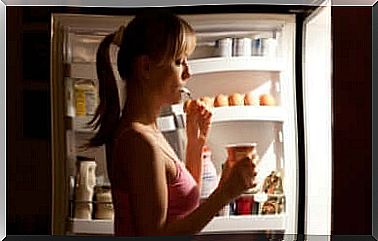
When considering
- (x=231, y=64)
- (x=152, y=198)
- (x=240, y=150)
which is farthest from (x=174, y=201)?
(x=231, y=64)

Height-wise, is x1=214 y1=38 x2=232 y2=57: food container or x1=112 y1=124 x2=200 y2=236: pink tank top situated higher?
x1=214 y1=38 x2=232 y2=57: food container

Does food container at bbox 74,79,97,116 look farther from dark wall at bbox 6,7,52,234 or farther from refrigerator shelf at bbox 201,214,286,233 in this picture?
refrigerator shelf at bbox 201,214,286,233

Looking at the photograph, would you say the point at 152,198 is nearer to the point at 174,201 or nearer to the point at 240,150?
the point at 174,201

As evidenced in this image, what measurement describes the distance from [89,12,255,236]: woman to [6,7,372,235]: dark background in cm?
7

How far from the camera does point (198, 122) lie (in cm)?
102

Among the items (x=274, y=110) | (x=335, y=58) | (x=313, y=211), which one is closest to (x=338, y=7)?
(x=335, y=58)

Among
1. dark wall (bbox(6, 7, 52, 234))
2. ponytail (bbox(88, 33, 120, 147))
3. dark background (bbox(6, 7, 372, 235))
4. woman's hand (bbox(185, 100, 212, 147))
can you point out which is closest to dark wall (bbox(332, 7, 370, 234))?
dark background (bbox(6, 7, 372, 235))

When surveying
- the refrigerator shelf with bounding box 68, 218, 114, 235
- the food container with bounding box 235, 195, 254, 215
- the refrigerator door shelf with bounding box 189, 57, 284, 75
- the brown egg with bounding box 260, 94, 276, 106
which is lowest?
the refrigerator shelf with bounding box 68, 218, 114, 235

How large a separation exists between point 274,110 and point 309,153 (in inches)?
3.7

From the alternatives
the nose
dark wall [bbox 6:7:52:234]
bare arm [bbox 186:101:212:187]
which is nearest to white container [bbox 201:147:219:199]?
bare arm [bbox 186:101:212:187]

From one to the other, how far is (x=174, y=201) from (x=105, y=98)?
8.1 inches

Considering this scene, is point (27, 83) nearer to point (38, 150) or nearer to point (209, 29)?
point (38, 150)

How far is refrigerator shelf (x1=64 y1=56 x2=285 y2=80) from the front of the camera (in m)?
1.01

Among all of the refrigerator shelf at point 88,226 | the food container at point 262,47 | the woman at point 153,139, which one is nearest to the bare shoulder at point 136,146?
the woman at point 153,139
